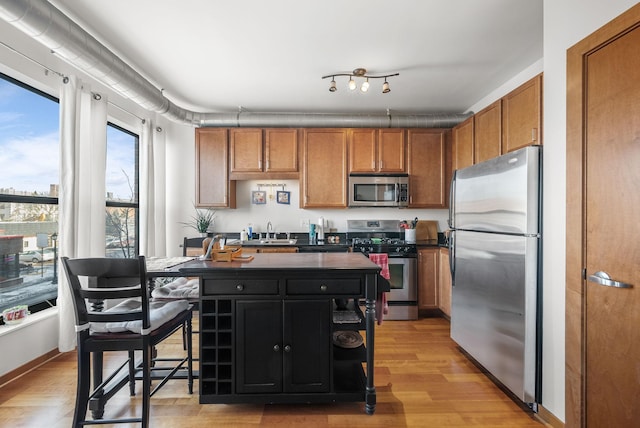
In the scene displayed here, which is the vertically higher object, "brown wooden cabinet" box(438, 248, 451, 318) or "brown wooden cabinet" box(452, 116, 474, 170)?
"brown wooden cabinet" box(452, 116, 474, 170)

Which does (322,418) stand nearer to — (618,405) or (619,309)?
(618,405)

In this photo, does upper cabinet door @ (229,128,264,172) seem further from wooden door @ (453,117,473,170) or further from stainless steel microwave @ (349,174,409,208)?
wooden door @ (453,117,473,170)

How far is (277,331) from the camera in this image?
1.91 m

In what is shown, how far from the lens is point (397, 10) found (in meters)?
2.11

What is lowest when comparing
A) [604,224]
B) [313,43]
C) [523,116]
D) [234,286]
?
[234,286]

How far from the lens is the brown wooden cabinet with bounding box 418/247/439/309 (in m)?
3.76

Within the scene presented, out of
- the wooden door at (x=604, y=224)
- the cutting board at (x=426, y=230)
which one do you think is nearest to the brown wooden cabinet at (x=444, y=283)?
the cutting board at (x=426, y=230)

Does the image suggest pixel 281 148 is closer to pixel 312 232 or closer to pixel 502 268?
pixel 312 232

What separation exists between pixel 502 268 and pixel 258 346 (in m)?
1.80

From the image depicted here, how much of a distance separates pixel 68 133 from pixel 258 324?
7.59ft

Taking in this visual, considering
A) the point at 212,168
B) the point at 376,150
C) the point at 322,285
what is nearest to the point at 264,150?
the point at 212,168

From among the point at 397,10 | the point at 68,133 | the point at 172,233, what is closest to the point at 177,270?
the point at 68,133

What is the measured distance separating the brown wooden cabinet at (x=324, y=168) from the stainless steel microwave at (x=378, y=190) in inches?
5.4

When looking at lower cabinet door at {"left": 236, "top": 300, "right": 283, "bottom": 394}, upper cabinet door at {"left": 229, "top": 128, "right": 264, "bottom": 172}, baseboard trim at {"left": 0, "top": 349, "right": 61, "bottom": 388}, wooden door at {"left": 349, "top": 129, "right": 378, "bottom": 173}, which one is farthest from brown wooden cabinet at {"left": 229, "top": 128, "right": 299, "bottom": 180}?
baseboard trim at {"left": 0, "top": 349, "right": 61, "bottom": 388}
